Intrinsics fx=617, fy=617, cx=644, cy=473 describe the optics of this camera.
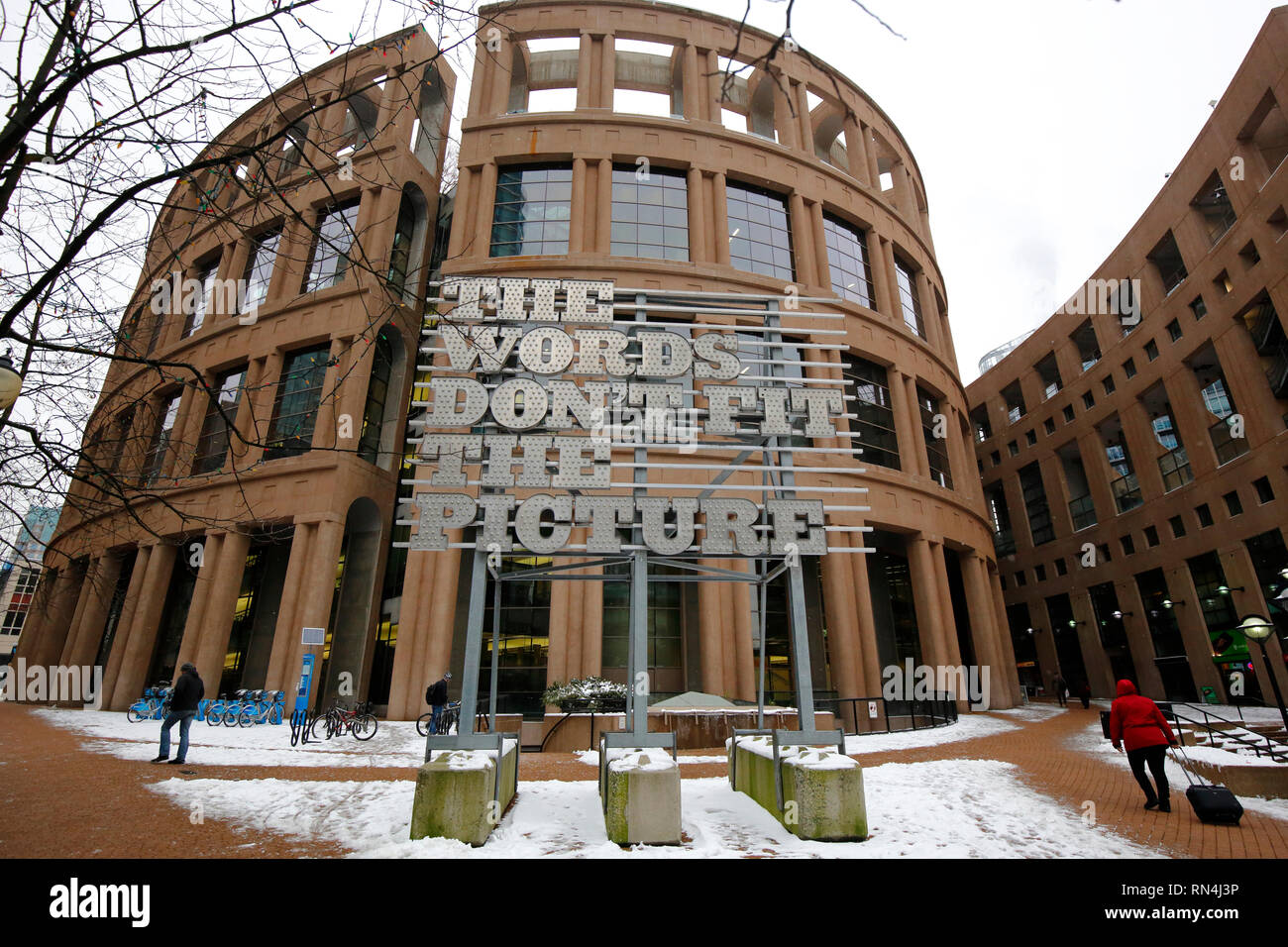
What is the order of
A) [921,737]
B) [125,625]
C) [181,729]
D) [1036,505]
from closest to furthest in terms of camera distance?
[181,729] → [921,737] → [125,625] → [1036,505]

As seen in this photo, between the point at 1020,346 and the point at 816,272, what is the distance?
92.6 feet

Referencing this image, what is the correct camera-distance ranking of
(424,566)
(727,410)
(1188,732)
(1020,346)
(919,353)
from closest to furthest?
(727,410) → (1188,732) → (424,566) → (919,353) → (1020,346)

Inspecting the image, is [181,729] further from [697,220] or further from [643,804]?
[697,220]

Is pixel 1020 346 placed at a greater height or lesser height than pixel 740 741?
greater

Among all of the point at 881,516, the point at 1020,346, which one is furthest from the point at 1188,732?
the point at 1020,346

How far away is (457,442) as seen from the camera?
27.1ft

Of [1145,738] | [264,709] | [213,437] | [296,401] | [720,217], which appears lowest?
[264,709]

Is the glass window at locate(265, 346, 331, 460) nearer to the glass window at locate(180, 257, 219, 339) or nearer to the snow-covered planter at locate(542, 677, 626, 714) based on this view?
the glass window at locate(180, 257, 219, 339)

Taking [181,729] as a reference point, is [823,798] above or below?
below

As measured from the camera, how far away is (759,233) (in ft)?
83.4

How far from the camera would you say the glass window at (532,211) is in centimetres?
2364

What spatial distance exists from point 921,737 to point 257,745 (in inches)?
638

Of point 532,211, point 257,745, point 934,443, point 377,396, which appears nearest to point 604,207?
point 532,211

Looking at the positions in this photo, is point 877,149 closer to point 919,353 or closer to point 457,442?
Result: point 919,353
